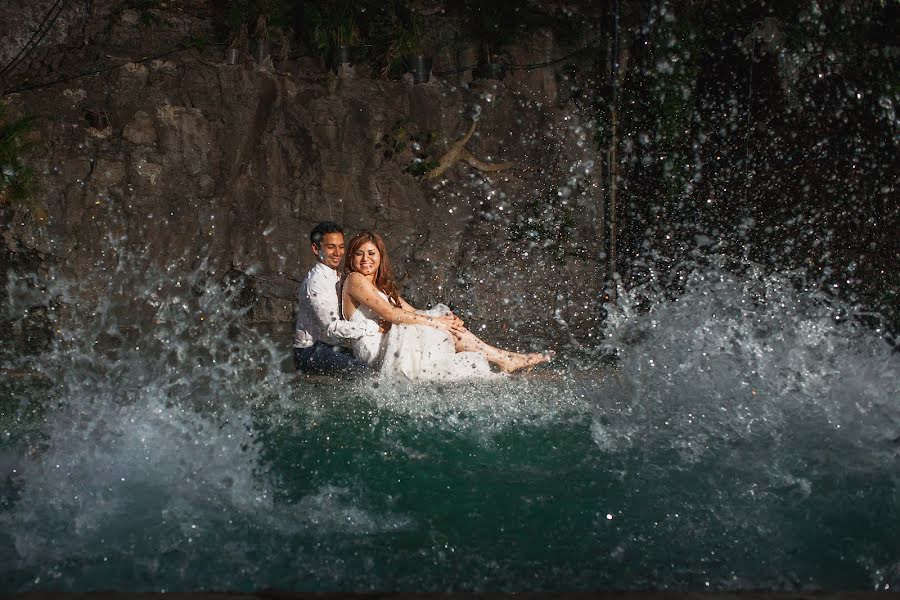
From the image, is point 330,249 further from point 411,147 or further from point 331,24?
point 331,24

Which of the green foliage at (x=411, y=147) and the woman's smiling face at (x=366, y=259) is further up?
the green foliage at (x=411, y=147)

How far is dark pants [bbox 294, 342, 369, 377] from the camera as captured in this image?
5566 mm

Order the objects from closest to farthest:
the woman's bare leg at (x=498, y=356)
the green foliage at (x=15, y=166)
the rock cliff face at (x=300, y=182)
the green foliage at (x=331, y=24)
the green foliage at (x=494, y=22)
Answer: the woman's bare leg at (x=498, y=356)
the green foliage at (x=15, y=166)
the rock cliff face at (x=300, y=182)
the green foliage at (x=331, y=24)
the green foliage at (x=494, y=22)

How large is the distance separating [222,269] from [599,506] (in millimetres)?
6802

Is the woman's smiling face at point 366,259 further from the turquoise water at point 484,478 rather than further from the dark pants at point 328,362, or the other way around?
the turquoise water at point 484,478

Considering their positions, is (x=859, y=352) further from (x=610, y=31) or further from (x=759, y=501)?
(x=610, y=31)

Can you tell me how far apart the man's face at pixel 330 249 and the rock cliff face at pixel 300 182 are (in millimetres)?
3310

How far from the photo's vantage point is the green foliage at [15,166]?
8258 millimetres

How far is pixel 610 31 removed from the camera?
9.44 meters

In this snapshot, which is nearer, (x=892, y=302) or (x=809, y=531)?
(x=809, y=531)

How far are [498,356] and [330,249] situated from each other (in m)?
1.58

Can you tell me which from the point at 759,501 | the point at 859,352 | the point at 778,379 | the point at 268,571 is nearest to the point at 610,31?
the point at 859,352

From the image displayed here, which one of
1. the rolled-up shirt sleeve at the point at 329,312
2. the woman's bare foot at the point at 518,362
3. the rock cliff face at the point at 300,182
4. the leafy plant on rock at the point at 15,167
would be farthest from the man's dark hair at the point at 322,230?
the leafy plant on rock at the point at 15,167

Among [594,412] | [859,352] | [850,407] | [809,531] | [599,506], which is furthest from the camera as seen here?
[859,352]
